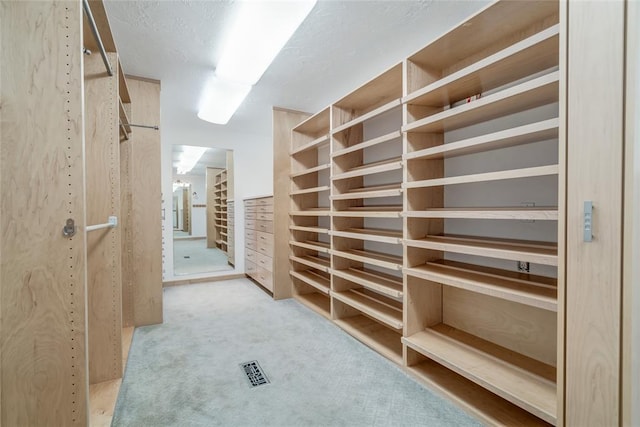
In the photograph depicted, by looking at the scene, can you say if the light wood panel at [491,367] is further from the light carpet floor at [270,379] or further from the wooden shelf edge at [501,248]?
the wooden shelf edge at [501,248]

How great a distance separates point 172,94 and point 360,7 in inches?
96.3

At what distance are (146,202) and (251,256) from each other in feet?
6.48

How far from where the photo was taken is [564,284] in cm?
122

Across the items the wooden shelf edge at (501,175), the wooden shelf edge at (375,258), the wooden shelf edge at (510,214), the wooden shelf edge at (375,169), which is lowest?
the wooden shelf edge at (375,258)

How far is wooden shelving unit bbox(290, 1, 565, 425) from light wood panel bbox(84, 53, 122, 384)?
1.76m

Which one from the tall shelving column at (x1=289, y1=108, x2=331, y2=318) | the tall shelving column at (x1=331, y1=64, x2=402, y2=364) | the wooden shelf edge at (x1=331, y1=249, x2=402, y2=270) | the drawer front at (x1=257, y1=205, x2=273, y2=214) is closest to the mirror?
the drawer front at (x1=257, y1=205, x2=273, y2=214)

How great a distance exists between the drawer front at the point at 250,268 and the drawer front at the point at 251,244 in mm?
251

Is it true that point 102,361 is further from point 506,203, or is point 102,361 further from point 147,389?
point 506,203

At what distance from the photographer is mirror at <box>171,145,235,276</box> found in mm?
5352

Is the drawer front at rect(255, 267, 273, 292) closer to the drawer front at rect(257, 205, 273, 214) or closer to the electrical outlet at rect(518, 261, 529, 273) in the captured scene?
the drawer front at rect(257, 205, 273, 214)

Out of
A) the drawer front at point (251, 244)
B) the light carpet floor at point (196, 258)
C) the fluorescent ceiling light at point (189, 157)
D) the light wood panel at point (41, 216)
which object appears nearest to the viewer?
the light wood panel at point (41, 216)

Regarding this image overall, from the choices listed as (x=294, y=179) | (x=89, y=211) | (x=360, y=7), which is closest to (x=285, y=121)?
(x=294, y=179)

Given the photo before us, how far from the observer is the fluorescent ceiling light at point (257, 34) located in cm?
181

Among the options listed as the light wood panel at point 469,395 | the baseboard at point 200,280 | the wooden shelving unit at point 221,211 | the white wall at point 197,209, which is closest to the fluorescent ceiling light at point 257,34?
the light wood panel at point 469,395
